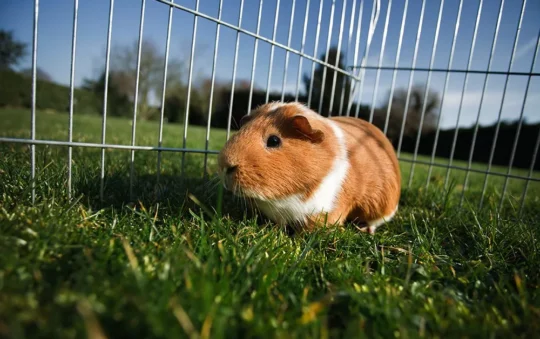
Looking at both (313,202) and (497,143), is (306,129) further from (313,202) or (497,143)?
(497,143)

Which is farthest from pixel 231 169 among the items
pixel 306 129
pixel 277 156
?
pixel 306 129

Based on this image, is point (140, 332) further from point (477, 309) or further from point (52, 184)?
point (52, 184)

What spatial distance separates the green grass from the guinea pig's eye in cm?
57

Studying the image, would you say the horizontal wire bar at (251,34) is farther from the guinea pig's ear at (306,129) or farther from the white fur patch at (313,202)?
the white fur patch at (313,202)

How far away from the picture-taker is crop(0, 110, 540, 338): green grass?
0.90m

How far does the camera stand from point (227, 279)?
119 cm

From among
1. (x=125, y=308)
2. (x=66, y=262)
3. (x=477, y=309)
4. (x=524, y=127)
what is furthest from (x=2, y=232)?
(x=524, y=127)

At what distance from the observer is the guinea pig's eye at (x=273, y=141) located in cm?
202

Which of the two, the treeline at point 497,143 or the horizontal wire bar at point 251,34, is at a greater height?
the horizontal wire bar at point 251,34

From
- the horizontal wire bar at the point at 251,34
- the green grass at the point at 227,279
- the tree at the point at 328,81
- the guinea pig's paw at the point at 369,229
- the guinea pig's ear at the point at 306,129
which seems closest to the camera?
the green grass at the point at 227,279

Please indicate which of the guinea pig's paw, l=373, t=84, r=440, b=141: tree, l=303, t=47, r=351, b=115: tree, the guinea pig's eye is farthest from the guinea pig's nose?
l=373, t=84, r=440, b=141: tree

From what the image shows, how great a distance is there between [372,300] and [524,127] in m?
16.6

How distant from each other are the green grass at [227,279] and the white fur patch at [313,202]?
0.17m

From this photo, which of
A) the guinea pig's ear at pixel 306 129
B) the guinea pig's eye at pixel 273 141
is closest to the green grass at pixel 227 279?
the guinea pig's eye at pixel 273 141
